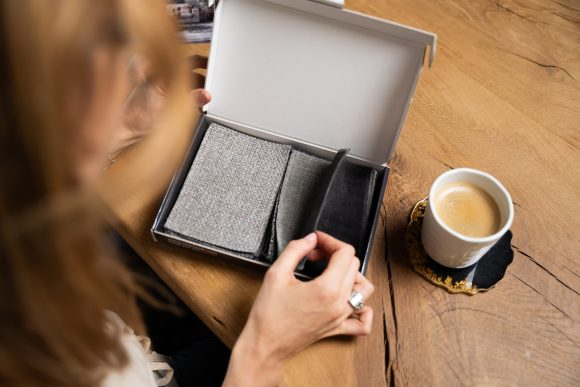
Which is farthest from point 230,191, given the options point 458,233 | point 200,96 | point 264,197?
point 458,233

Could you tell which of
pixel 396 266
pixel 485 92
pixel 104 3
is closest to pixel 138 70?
pixel 104 3

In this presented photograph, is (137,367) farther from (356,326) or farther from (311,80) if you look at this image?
(311,80)

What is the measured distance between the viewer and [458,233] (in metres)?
0.59

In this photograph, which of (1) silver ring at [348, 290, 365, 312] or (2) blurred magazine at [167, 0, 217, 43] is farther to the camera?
(2) blurred magazine at [167, 0, 217, 43]

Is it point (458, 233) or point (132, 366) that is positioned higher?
point (458, 233)

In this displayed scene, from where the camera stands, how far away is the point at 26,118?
11.8 inches

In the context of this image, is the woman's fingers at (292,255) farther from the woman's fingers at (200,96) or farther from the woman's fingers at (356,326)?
the woman's fingers at (200,96)

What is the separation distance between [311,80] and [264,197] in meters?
0.16

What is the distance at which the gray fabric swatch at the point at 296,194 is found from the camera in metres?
0.63

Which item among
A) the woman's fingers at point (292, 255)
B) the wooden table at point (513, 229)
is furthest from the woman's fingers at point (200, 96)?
the woman's fingers at point (292, 255)

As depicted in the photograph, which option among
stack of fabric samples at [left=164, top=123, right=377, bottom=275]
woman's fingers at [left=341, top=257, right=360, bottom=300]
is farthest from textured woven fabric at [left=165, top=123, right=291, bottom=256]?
woman's fingers at [left=341, top=257, right=360, bottom=300]

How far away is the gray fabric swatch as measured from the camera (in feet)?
2.07

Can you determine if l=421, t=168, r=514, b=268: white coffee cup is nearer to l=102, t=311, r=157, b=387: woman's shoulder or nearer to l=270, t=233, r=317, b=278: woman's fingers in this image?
l=270, t=233, r=317, b=278: woman's fingers

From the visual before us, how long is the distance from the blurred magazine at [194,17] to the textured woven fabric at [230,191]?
0.16 metres
